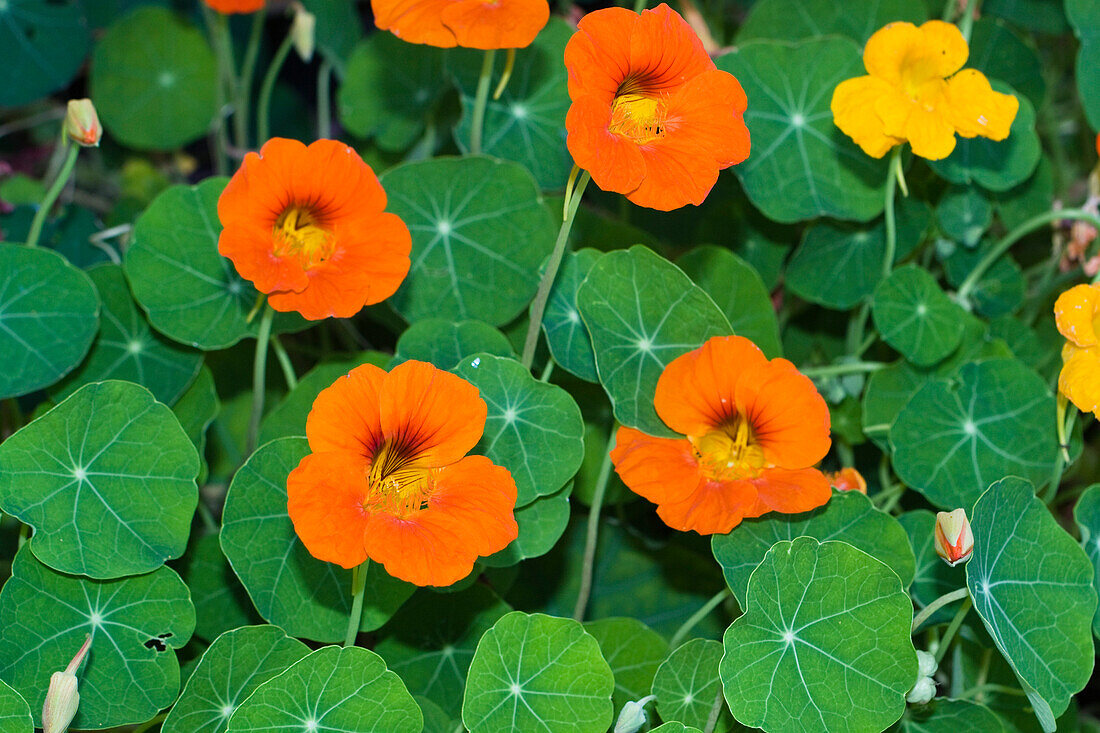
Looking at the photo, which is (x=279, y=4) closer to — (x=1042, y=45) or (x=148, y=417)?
(x=148, y=417)

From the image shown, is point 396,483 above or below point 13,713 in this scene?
above

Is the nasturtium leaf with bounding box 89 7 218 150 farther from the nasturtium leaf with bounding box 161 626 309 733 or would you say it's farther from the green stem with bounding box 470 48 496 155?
the nasturtium leaf with bounding box 161 626 309 733

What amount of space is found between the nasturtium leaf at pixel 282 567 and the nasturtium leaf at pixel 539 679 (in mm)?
167

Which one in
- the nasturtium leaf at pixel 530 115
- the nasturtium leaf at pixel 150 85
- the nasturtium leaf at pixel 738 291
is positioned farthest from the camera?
the nasturtium leaf at pixel 150 85

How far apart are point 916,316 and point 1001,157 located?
0.36 m

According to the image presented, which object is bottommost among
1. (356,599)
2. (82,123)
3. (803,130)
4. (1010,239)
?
(356,599)

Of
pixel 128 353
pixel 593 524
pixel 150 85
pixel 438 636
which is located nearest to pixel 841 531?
pixel 593 524

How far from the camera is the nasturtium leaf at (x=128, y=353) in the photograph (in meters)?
1.41

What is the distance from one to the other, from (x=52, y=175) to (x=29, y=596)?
0.95 m

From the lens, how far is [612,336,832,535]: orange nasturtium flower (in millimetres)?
1121

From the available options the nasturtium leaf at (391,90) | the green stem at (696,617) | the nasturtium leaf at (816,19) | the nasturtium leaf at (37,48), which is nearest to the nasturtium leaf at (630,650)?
the green stem at (696,617)

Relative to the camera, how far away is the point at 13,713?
1012 millimetres

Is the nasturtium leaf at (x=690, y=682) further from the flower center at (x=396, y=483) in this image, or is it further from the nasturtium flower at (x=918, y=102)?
the nasturtium flower at (x=918, y=102)

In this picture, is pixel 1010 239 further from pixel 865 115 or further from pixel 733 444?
pixel 733 444
